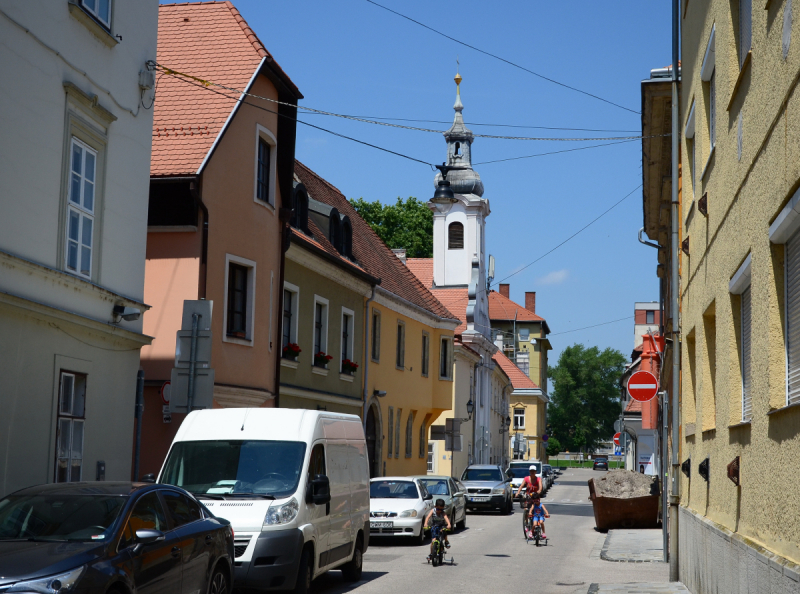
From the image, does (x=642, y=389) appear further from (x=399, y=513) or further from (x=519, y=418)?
(x=519, y=418)

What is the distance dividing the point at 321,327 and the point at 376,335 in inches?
217

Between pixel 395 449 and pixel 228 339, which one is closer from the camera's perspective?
pixel 228 339

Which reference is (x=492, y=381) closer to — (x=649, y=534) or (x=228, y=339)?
(x=649, y=534)

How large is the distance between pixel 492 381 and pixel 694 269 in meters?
52.7

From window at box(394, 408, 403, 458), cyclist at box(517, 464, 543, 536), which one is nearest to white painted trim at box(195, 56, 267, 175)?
cyclist at box(517, 464, 543, 536)

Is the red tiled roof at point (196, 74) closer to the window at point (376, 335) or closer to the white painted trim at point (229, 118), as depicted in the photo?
the white painted trim at point (229, 118)

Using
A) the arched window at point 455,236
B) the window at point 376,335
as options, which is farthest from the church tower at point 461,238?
the window at point 376,335

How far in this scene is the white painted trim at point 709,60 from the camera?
449 inches

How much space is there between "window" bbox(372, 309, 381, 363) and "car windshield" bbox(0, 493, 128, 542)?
24609 millimetres

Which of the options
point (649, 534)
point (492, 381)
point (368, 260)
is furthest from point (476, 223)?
point (649, 534)

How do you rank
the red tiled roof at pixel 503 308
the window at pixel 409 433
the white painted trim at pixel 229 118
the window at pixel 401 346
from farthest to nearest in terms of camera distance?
the red tiled roof at pixel 503 308
the window at pixel 409 433
the window at pixel 401 346
the white painted trim at pixel 229 118

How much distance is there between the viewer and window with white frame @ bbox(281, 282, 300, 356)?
25422mm

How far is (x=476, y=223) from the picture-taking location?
59875 mm

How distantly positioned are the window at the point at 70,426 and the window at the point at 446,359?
1076 inches
